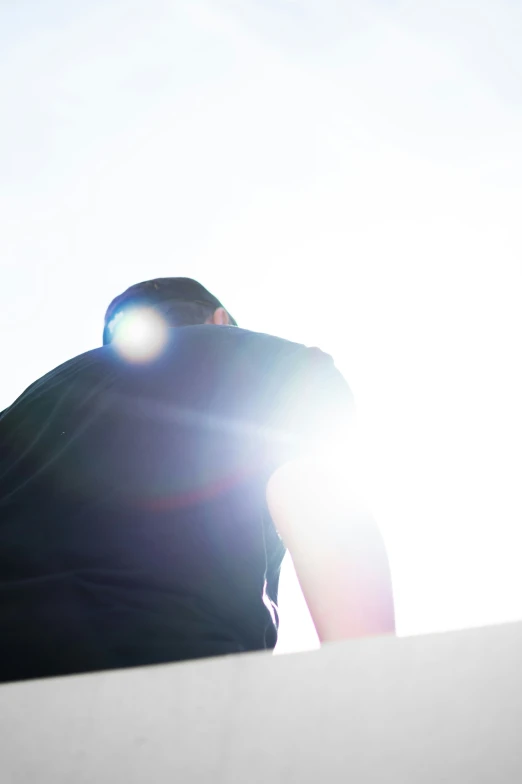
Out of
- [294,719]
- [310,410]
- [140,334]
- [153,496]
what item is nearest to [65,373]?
[140,334]

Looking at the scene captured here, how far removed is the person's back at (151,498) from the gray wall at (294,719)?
35 cm

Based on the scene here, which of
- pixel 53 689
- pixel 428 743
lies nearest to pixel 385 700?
pixel 428 743

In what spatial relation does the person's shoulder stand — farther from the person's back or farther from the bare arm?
the bare arm

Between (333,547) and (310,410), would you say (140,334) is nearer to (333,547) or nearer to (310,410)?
(310,410)

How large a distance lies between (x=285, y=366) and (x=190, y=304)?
75 centimetres

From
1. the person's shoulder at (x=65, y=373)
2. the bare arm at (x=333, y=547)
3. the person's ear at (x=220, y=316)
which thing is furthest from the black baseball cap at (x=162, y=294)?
the bare arm at (x=333, y=547)

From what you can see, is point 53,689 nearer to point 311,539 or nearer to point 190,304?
point 311,539

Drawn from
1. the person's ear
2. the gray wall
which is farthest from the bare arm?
the person's ear

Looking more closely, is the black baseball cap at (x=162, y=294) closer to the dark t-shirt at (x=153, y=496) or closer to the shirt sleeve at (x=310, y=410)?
the dark t-shirt at (x=153, y=496)

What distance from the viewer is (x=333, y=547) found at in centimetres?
106

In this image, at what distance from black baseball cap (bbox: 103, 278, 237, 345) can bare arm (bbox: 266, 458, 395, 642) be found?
37.3 inches

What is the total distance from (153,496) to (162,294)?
3.26 feet

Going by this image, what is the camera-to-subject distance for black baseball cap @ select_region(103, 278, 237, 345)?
2018mm

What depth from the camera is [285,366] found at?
1.29 m
